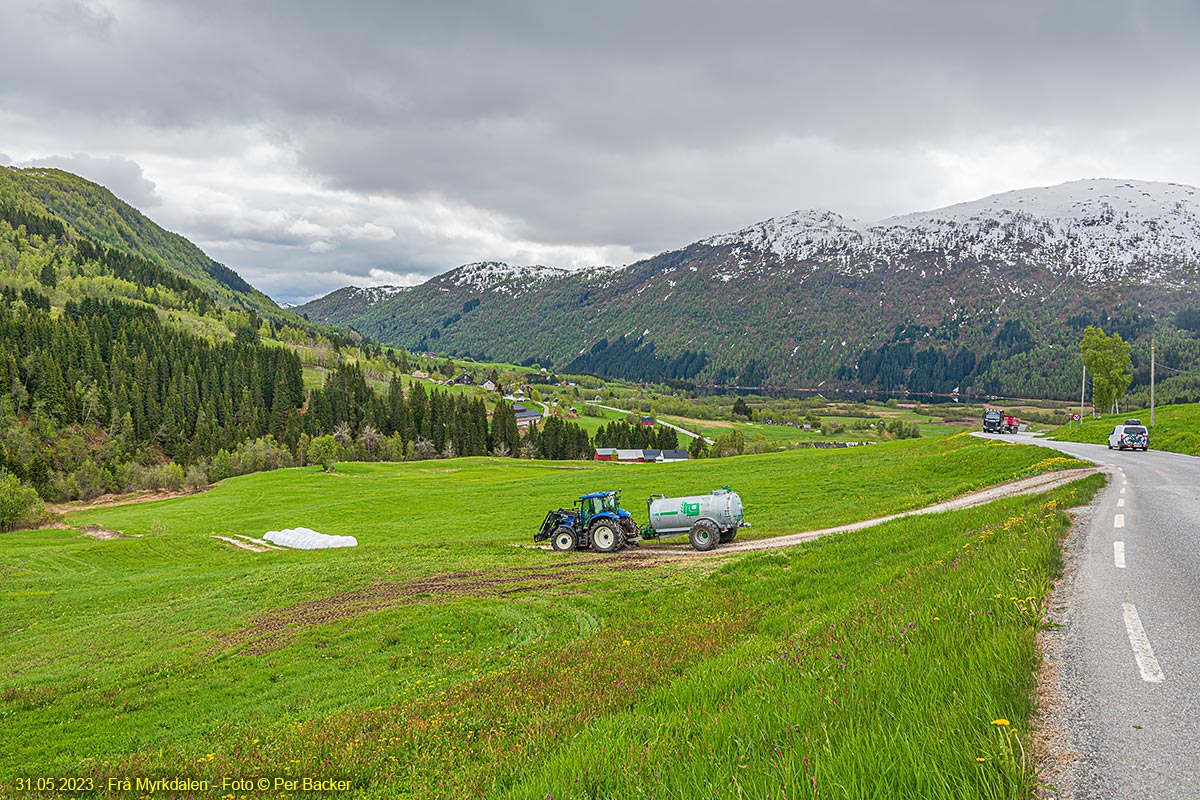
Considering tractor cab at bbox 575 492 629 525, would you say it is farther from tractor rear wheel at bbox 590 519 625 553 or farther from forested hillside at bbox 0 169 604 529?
forested hillside at bbox 0 169 604 529

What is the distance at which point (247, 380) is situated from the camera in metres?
176

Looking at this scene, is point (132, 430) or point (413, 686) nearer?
point (413, 686)

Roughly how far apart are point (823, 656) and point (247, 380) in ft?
654

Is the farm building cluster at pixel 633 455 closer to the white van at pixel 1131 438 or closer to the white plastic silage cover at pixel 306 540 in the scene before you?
the white van at pixel 1131 438

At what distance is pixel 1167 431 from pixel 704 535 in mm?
53198

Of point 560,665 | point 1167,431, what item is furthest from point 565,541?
point 1167,431

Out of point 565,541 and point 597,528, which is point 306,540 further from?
point 597,528

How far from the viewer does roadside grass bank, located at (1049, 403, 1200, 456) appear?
46.4 metres

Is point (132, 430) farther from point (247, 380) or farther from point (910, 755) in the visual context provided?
point (910, 755)

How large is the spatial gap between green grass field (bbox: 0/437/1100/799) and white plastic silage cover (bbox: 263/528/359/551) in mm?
8522

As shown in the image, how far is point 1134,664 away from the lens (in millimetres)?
6969

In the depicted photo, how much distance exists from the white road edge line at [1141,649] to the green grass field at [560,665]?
42.0 inches

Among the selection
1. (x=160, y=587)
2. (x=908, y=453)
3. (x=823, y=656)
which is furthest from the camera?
(x=908, y=453)

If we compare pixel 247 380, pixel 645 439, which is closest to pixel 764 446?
pixel 645 439
